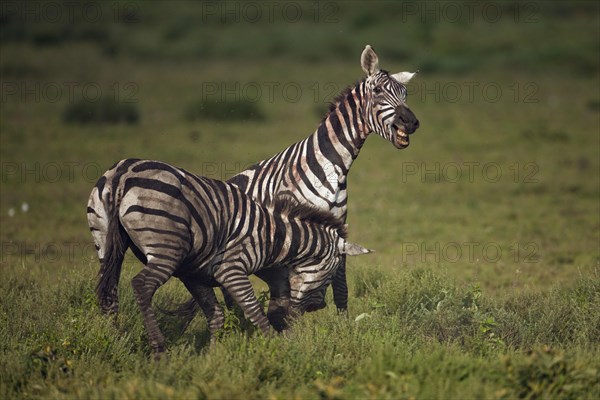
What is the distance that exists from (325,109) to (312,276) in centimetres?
1475

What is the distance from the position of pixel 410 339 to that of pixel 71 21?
3073cm

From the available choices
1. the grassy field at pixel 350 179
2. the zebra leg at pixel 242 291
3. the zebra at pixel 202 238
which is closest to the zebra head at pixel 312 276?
the zebra at pixel 202 238

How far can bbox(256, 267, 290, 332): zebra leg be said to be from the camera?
7.70 meters

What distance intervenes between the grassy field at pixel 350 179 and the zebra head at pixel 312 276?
280 mm

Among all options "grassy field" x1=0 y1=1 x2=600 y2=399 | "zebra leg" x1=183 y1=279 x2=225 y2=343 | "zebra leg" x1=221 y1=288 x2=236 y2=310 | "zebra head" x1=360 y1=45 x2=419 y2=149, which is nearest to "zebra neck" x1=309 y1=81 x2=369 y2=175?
"zebra head" x1=360 y1=45 x2=419 y2=149

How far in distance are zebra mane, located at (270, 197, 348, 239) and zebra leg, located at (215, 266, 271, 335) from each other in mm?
754

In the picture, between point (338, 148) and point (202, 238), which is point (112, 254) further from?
point (338, 148)

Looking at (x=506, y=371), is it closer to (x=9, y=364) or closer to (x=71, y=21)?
(x=9, y=364)

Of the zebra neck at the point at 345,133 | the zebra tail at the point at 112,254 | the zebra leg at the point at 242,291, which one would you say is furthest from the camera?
the zebra neck at the point at 345,133

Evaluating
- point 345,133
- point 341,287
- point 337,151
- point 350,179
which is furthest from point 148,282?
point 350,179

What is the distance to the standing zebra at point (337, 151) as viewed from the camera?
7.81m

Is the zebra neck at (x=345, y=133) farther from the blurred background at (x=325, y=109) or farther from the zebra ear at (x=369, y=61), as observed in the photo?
the blurred background at (x=325, y=109)

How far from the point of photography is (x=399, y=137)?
25.5ft

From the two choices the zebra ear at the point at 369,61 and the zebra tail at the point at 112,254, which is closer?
the zebra tail at the point at 112,254
